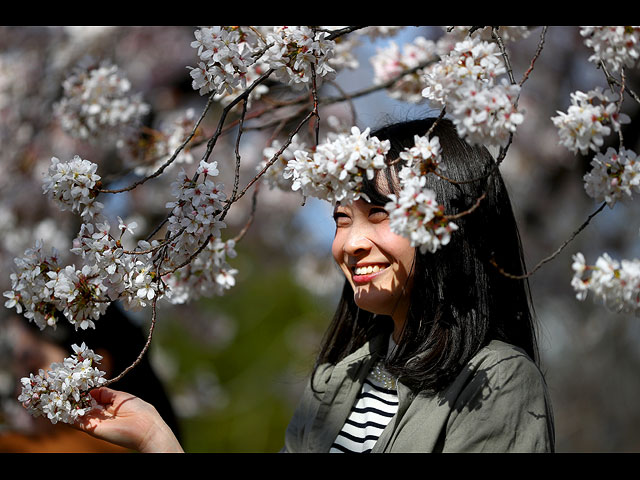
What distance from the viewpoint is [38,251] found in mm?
1058

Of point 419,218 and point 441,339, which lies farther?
point 441,339

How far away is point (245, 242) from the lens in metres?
6.51

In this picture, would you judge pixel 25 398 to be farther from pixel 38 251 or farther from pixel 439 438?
pixel 439 438

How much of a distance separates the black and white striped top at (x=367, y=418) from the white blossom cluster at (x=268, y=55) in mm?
524

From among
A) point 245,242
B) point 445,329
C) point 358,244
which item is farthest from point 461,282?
point 245,242

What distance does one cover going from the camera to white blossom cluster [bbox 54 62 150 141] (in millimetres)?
1655

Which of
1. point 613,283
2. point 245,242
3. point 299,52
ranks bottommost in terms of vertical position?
point 245,242

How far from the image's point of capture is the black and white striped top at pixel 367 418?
115 centimetres

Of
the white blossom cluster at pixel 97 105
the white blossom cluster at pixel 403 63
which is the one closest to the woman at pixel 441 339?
the white blossom cluster at pixel 403 63

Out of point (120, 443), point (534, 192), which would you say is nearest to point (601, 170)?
point (120, 443)

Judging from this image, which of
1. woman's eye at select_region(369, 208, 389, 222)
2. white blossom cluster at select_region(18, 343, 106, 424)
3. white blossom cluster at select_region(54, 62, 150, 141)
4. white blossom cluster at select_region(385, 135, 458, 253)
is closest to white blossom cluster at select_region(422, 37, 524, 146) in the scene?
white blossom cluster at select_region(385, 135, 458, 253)

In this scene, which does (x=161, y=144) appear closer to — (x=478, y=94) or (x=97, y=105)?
(x=97, y=105)

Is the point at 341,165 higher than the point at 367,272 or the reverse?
higher

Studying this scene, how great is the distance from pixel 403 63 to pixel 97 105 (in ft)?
2.51
